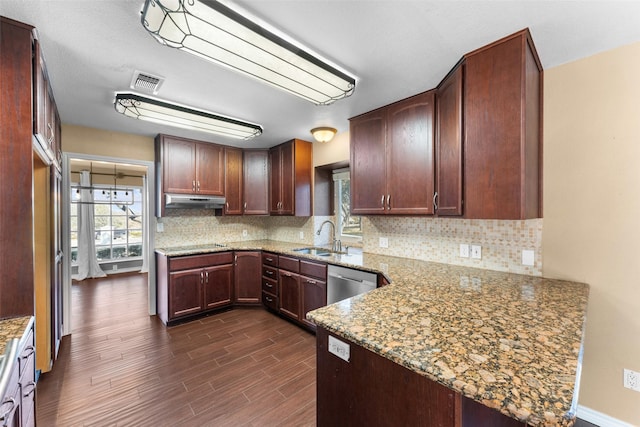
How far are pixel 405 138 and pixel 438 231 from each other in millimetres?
908

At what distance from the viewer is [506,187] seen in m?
1.53

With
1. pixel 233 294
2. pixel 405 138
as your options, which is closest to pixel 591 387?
pixel 405 138

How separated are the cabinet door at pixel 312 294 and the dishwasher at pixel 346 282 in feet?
0.32

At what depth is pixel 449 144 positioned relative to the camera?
1.93m

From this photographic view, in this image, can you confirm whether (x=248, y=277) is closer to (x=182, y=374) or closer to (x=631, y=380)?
(x=182, y=374)

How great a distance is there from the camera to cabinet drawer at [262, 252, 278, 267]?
351 cm

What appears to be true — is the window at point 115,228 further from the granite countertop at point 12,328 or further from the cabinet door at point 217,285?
the granite countertop at point 12,328

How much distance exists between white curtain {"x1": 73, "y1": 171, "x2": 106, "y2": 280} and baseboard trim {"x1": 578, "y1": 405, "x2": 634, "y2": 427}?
7.60 meters

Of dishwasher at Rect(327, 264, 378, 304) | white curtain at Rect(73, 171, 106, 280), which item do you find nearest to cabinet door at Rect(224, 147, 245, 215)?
dishwasher at Rect(327, 264, 378, 304)

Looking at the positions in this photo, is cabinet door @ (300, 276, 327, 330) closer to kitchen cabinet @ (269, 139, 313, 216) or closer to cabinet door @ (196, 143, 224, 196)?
kitchen cabinet @ (269, 139, 313, 216)

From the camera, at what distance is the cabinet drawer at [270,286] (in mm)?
3481

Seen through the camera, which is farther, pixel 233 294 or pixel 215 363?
pixel 233 294

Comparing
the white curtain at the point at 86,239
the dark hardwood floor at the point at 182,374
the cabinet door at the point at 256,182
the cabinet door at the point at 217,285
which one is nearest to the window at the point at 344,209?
the cabinet door at the point at 256,182

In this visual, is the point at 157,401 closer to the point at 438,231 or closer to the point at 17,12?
the point at 17,12
